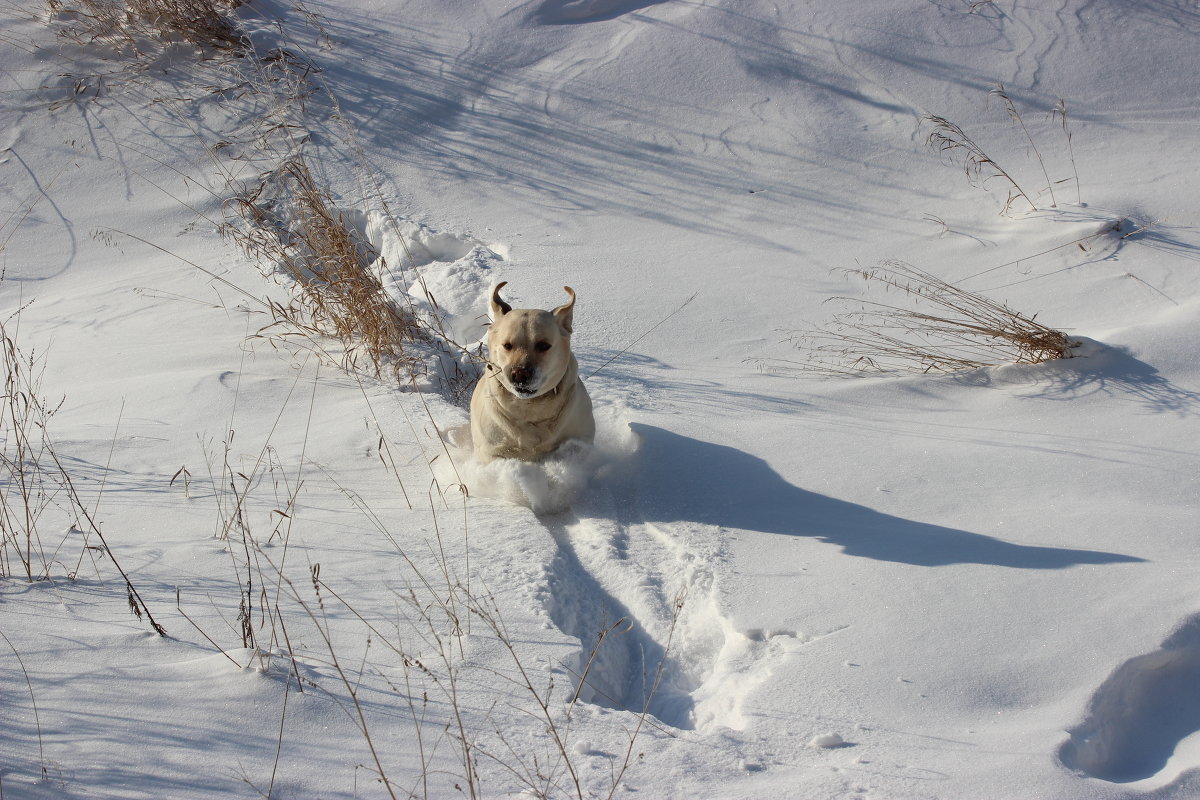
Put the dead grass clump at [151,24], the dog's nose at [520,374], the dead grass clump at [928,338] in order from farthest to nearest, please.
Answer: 1. the dead grass clump at [151,24]
2. the dead grass clump at [928,338]
3. the dog's nose at [520,374]

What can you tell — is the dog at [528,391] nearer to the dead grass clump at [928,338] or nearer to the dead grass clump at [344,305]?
the dead grass clump at [344,305]

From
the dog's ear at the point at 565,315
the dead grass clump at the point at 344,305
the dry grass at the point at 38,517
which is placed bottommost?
the dry grass at the point at 38,517

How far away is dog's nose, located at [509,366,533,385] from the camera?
340 centimetres

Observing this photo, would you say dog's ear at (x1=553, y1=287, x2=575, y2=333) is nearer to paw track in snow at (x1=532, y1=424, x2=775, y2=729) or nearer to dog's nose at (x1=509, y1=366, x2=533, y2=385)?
dog's nose at (x1=509, y1=366, x2=533, y2=385)

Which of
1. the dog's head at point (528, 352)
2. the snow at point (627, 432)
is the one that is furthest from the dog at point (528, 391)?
the snow at point (627, 432)

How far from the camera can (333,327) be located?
198 inches

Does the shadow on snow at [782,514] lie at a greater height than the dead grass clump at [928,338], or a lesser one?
lesser

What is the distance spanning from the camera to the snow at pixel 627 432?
221cm

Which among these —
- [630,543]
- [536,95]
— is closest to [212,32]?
[536,95]

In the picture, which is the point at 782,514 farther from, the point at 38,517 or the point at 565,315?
the point at 38,517

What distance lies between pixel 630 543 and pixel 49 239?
526cm

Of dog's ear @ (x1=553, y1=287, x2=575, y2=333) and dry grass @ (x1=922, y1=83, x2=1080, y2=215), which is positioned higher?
dry grass @ (x1=922, y1=83, x2=1080, y2=215)

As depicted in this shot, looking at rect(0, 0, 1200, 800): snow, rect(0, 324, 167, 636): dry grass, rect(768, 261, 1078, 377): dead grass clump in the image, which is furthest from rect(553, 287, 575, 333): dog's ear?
rect(0, 324, 167, 636): dry grass

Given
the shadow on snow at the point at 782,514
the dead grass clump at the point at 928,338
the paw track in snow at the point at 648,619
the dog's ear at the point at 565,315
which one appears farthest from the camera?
the dead grass clump at the point at 928,338
